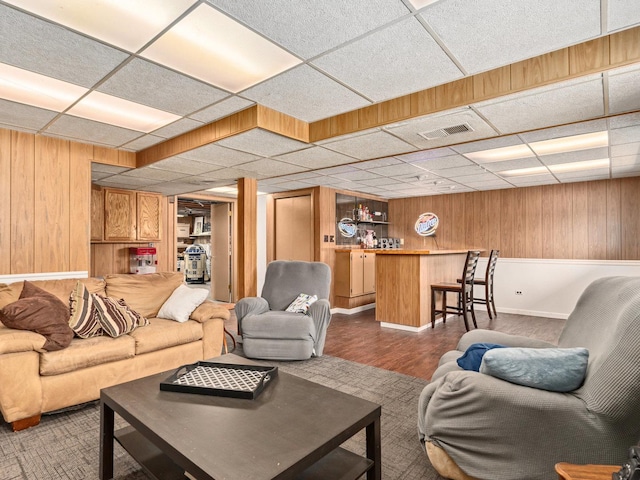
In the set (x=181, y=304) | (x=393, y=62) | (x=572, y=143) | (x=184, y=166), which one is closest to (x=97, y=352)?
(x=181, y=304)

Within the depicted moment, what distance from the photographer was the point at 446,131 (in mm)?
3393

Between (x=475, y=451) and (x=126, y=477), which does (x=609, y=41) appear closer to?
(x=475, y=451)

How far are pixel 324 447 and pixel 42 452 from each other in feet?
5.98

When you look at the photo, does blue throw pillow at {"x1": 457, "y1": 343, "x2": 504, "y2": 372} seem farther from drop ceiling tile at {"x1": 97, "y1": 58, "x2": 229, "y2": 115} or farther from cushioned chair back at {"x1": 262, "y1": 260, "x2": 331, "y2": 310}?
drop ceiling tile at {"x1": 97, "y1": 58, "x2": 229, "y2": 115}

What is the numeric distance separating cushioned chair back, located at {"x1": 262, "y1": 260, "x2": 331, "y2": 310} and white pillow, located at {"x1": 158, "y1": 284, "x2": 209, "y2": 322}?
0.91m

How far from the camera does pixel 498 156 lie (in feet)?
14.7

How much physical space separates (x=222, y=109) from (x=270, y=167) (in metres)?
1.61

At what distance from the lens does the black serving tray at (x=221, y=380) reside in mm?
1771

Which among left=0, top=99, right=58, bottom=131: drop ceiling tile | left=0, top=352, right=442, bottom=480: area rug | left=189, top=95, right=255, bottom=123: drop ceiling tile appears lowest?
left=0, top=352, right=442, bottom=480: area rug

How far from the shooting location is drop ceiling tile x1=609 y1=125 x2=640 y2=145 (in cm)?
339

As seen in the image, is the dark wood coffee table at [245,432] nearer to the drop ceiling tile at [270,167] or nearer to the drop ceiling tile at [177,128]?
the drop ceiling tile at [177,128]

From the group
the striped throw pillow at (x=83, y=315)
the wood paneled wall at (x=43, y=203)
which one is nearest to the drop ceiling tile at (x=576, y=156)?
the striped throw pillow at (x=83, y=315)

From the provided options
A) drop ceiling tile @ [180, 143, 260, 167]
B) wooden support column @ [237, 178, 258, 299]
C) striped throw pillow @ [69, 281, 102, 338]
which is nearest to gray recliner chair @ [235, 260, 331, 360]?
wooden support column @ [237, 178, 258, 299]

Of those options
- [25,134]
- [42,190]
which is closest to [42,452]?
[42,190]
